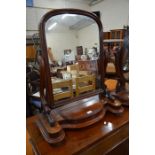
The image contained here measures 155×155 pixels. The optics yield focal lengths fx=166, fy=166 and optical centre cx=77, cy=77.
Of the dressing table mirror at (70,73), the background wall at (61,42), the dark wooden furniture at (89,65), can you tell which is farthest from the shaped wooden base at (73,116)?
the background wall at (61,42)

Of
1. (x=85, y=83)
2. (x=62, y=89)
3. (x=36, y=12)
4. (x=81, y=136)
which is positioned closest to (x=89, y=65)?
(x=85, y=83)

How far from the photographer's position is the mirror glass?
73 cm

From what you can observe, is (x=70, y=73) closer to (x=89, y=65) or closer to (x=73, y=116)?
(x=89, y=65)

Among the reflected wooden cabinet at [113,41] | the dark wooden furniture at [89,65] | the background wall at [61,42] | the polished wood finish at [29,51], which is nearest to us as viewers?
the polished wood finish at [29,51]

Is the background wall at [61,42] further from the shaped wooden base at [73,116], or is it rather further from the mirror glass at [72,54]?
the shaped wooden base at [73,116]

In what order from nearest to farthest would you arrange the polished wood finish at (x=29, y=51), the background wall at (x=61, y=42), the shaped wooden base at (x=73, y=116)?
1. the polished wood finish at (x=29, y=51)
2. the shaped wooden base at (x=73, y=116)
3. the background wall at (x=61, y=42)

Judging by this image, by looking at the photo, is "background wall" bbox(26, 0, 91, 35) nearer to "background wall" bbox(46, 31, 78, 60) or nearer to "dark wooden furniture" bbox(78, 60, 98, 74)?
"background wall" bbox(46, 31, 78, 60)

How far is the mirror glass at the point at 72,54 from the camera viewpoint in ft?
2.39

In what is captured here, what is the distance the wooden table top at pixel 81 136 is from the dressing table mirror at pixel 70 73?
2 centimetres

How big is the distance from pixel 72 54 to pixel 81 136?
0.38 meters

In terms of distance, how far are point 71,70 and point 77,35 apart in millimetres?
182

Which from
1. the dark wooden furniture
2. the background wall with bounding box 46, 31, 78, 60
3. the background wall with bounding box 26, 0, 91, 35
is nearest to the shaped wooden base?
the dark wooden furniture

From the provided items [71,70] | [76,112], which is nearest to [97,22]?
[71,70]
